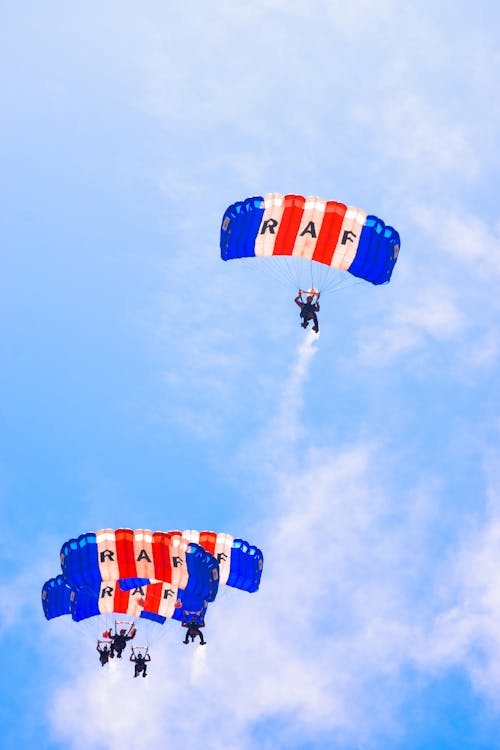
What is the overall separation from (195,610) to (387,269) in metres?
17.8

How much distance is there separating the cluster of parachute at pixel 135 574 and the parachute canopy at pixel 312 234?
43.7ft

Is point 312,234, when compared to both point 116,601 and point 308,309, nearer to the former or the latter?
point 308,309

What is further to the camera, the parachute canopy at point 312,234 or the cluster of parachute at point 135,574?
the cluster of parachute at point 135,574

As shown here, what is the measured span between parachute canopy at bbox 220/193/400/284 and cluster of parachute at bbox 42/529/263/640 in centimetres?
1331

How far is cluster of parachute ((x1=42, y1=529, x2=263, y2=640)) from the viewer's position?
69.6 m

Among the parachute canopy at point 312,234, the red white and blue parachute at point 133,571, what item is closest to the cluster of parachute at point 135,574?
the red white and blue parachute at point 133,571

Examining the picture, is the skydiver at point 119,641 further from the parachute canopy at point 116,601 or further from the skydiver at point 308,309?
the skydiver at point 308,309

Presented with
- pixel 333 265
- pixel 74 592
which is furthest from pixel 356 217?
pixel 74 592

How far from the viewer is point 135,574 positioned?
230 feet

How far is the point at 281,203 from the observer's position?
6844cm

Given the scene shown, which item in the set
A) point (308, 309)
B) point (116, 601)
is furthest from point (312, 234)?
point (116, 601)

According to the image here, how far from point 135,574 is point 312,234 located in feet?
56.2

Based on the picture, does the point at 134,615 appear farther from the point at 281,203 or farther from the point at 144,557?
the point at 281,203

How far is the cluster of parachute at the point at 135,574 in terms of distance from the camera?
6956cm
